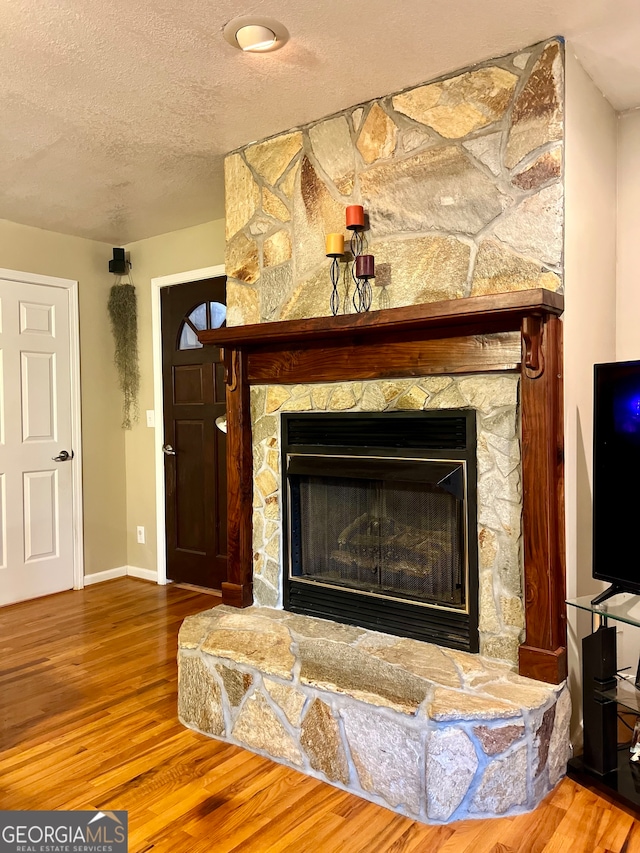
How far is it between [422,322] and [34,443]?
2.92 meters

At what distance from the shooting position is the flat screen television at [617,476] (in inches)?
74.8

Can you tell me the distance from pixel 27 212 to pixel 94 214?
377 millimetres

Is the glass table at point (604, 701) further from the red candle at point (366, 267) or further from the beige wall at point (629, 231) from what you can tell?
the red candle at point (366, 267)

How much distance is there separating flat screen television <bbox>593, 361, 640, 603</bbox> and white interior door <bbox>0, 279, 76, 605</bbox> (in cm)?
337

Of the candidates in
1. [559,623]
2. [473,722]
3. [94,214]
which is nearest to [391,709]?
[473,722]

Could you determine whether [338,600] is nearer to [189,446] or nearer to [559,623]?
[559,623]

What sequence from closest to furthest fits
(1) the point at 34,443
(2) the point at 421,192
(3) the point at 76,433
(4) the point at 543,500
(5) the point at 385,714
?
(5) the point at 385,714 < (4) the point at 543,500 < (2) the point at 421,192 < (1) the point at 34,443 < (3) the point at 76,433

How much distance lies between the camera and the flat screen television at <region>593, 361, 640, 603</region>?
190cm

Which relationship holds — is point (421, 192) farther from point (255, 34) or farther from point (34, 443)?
point (34, 443)

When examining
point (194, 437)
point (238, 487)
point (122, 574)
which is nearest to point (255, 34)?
point (238, 487)

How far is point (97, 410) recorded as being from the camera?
14.6ft

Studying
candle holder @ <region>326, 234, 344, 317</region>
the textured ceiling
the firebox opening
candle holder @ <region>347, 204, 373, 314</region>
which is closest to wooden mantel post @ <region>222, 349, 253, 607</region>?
the firebox opening

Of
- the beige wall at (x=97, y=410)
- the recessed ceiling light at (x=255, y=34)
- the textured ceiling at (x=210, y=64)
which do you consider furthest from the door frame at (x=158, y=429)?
the recessed ceiling light at (x=255, y=34)

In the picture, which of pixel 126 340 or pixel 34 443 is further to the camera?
pixel 126 340
